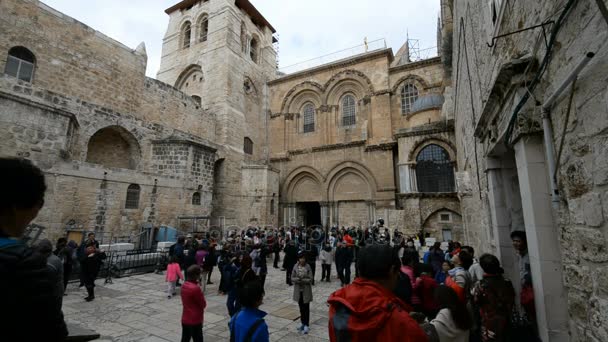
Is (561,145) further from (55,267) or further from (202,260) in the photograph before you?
(202,260)

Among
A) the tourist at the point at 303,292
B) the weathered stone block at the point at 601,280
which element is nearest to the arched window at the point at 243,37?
the tourist at the point at 303,292

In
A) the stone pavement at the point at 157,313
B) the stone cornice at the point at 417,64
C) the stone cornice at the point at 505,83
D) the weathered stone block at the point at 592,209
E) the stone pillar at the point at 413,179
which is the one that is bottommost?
the stone pavement at the point at 157,313

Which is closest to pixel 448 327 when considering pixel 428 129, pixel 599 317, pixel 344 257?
pixel 599 317

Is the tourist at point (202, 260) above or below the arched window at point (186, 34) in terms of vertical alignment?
below

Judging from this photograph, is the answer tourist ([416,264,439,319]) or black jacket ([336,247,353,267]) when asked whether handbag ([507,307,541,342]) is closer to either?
tourist ([416,264,439,319])

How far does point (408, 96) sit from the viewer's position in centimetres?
1880

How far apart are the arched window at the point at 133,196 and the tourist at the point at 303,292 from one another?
10.8 m

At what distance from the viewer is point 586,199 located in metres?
1.93

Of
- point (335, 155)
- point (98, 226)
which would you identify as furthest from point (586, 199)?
point (335, 155)

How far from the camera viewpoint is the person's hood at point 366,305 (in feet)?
4.21

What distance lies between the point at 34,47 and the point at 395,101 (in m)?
19.4

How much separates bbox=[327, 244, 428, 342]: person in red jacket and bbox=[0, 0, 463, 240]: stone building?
40.0ft

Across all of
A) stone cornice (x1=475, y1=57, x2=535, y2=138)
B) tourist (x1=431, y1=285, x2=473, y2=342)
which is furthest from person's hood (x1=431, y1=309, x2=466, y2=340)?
stone cornice (x1=475, y1=57, x2=535, y2=138)

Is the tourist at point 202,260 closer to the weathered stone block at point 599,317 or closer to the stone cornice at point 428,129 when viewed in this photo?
the weathered stone block at point 599,317
